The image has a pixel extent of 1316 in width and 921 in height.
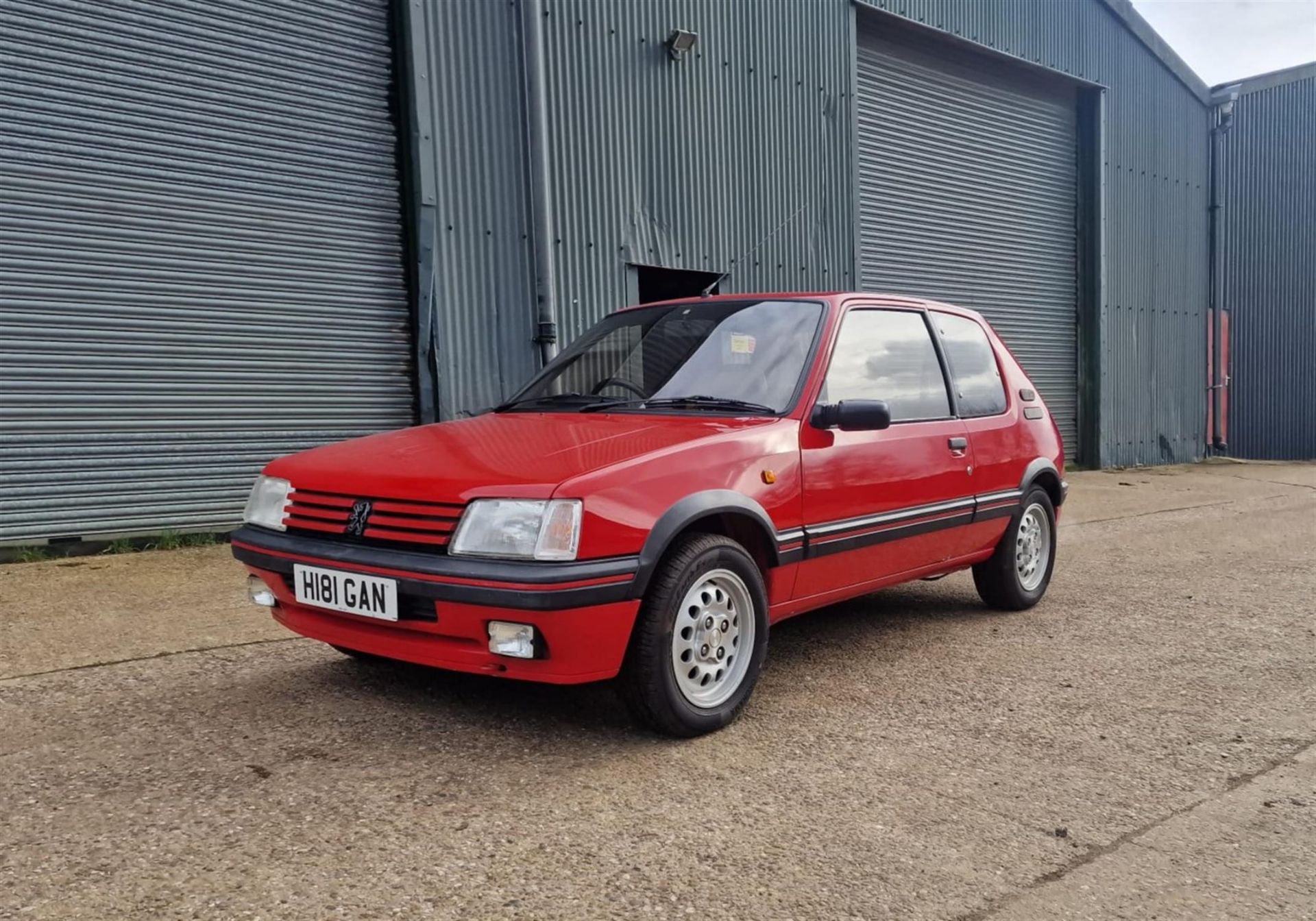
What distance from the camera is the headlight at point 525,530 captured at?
113 inches

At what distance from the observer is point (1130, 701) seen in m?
3.65

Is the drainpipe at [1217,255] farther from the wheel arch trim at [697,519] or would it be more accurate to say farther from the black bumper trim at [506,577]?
the black bumper trim at [506,577]

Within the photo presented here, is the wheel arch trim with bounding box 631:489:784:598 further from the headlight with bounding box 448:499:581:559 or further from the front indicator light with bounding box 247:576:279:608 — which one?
the front indicator light with bounding box 247:576:279:608

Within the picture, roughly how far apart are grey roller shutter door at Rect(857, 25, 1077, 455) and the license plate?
9659 mm

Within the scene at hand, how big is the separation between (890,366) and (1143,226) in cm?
1364

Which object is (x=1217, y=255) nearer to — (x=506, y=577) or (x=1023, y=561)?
(x=1023, y=561)

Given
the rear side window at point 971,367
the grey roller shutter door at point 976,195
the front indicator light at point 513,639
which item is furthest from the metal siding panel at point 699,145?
the front indicator light at point 513,639

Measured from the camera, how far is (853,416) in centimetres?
362

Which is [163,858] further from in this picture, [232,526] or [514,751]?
[232,526]

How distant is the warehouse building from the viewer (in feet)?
21.4

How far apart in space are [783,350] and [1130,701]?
181 cm

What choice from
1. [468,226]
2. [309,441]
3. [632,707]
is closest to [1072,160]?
[468,226]

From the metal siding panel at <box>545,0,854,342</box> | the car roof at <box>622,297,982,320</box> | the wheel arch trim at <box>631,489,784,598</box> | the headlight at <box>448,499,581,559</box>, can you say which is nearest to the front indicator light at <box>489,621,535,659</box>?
the headlight at <box>448,499,581,559</box>

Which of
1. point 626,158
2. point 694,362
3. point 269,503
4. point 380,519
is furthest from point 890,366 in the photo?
point 626,158
